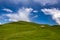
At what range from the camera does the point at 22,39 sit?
2677 inches

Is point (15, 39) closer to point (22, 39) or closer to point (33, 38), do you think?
point (22, 39)

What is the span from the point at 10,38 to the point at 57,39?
724 inches

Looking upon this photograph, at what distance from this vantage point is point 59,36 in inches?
2955

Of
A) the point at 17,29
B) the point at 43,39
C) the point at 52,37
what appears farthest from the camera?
the point at 17,29

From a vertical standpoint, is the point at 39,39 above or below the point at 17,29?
below

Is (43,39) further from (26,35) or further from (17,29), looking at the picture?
(17,29)

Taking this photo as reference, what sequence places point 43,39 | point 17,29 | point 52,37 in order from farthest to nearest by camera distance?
point 17,29, point 52,37, point 43,39

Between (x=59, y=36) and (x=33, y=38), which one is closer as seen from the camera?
(x=33, y=38)

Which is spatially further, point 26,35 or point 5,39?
point 26,35

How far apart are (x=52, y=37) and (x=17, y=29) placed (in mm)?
26840

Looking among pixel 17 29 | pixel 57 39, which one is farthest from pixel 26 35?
pixel 17 29

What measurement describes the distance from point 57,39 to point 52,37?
9.98 ft

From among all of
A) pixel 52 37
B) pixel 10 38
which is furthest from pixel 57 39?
pixel 10 38

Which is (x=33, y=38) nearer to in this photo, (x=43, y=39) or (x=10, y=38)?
(x=43, y=39)
